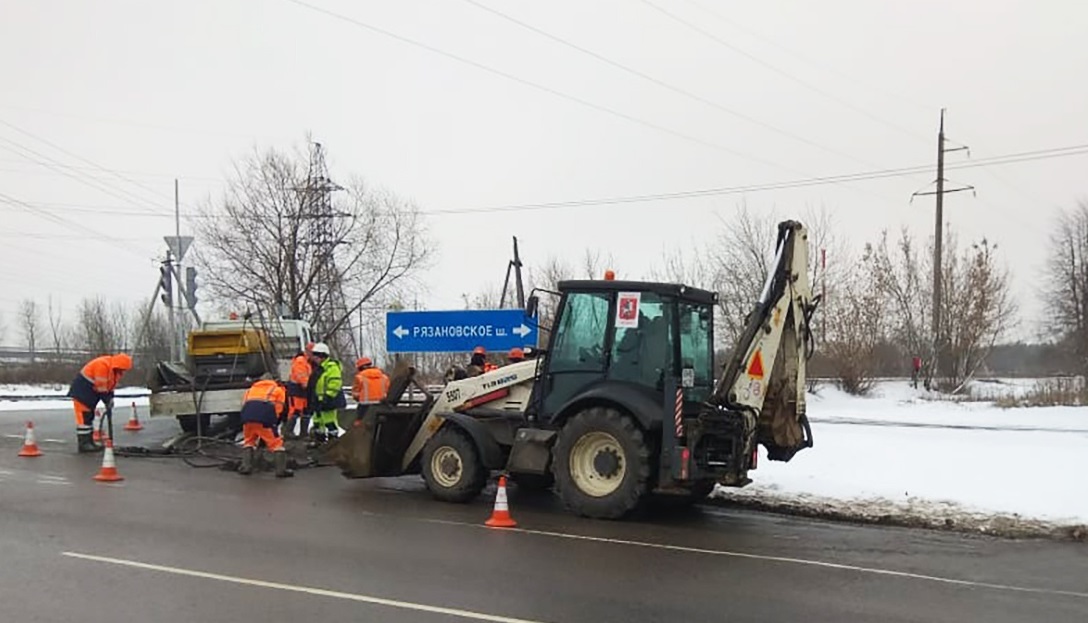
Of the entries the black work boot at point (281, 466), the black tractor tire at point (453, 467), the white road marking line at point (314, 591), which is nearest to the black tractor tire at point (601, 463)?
the black tractor tire at point (453, 467)

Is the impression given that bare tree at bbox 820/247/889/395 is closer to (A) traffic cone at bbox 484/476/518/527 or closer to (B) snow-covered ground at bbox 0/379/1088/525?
(B) snow-covered ground at bbox 0/379/1088/525

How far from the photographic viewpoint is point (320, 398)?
50.2ft

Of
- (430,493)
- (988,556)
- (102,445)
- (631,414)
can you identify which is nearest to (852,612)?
(988,556)

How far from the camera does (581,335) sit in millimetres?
10344

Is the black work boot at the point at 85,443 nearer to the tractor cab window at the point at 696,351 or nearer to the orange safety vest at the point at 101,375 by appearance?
the orange safety vest at the point at 101,375

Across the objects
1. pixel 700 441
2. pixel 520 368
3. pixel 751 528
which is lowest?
pixel 751 528

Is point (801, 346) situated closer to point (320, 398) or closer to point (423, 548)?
point (423, 548)

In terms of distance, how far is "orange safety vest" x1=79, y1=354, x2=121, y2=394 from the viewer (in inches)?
582

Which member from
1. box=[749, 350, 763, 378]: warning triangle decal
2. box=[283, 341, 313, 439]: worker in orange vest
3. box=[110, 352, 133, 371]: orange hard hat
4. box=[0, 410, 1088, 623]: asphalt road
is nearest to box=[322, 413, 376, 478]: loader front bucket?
box=[0, 410, 1088, 623]: asphalt road

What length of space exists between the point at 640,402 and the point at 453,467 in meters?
2.63

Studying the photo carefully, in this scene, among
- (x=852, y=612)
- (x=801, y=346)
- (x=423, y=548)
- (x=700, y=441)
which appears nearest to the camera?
(x=852, y=612)

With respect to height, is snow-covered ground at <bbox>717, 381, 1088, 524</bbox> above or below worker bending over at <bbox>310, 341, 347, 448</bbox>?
below

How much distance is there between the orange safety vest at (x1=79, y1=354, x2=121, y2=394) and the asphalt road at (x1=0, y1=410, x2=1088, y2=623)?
3.81 m

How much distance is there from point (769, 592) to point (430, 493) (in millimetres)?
5562
